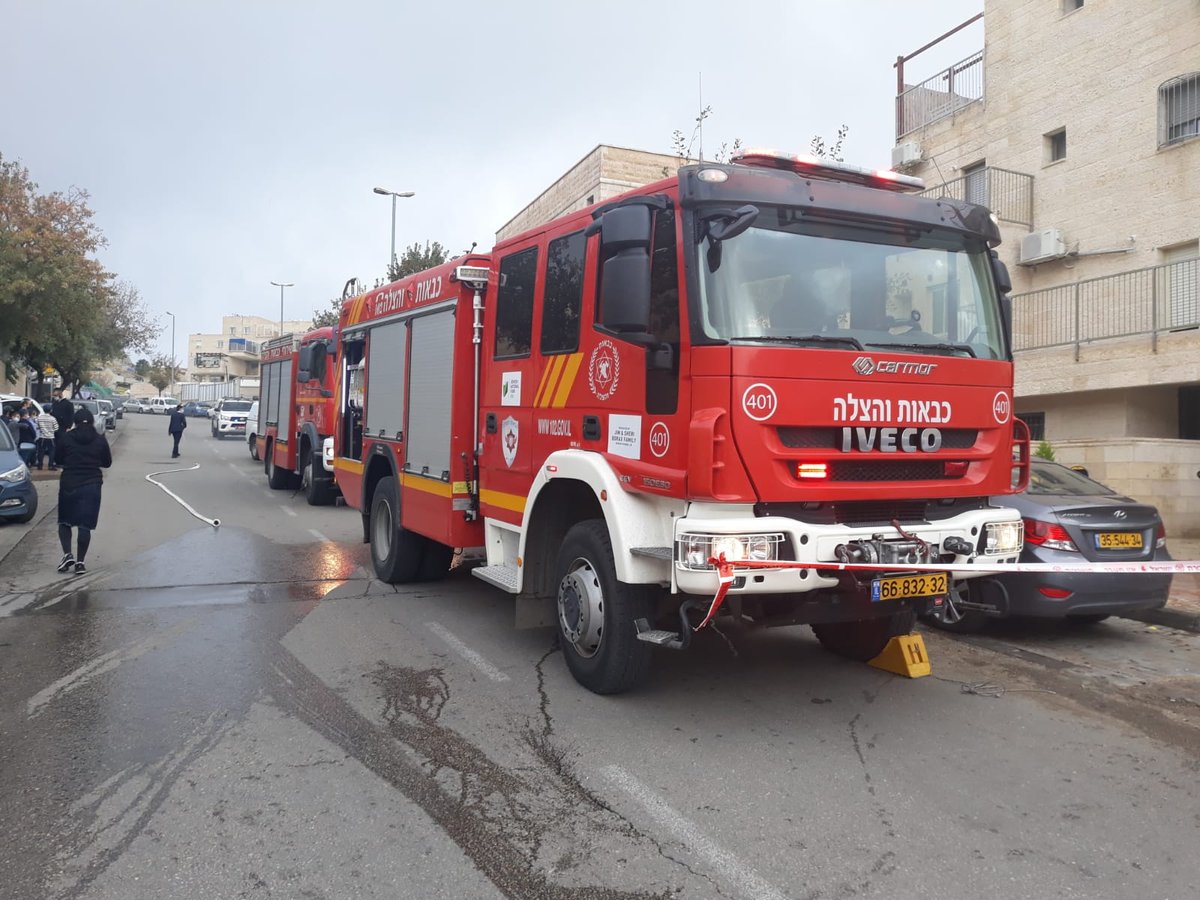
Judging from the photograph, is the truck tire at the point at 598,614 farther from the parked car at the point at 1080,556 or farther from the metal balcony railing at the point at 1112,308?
the metal balcony railing at the point at 1112,308

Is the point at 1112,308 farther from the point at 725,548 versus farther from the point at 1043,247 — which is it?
the point at 725,548

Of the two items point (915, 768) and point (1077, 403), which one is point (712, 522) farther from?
point (1077, 403)

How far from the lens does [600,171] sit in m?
25.3

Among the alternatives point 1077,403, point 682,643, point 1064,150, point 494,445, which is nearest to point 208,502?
point 494,445

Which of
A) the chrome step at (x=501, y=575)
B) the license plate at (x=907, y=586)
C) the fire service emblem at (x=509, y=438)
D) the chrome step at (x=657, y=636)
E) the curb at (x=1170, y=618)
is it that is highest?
the fire service emblem at (x=509, y=438)

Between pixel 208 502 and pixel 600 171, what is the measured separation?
14270 millimetres

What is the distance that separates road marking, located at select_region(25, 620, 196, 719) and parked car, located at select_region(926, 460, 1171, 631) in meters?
5.69

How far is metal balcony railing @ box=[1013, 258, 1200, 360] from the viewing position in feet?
43.9

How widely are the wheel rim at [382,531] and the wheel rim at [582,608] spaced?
3.72 metres

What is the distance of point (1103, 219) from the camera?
15234 millimetres

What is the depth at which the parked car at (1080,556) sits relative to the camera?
679cm

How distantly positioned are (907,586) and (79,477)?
8.23 metres

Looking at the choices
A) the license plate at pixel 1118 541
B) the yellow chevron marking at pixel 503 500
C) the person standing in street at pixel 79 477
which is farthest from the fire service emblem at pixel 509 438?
the person standing in street at pixel 79 477

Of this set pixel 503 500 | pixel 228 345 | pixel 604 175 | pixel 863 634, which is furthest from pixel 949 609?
pixel 228 345
